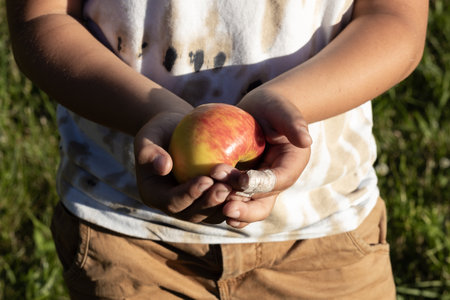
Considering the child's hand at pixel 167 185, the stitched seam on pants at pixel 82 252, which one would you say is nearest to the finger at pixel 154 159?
the child's hand at pixel 167 185

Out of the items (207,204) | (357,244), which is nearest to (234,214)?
(207,204)

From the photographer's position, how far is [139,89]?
1.06m

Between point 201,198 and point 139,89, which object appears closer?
point 201,198

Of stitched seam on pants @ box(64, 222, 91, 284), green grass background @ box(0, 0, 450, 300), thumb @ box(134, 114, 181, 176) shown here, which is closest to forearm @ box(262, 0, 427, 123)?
thumb @ box(134, 114, 181, 176)

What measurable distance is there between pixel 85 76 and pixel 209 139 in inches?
10.4

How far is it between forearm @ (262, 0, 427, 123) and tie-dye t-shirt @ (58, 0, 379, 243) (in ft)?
0.22

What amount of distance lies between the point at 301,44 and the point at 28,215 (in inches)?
54.4

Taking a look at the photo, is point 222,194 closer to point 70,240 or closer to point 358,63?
point 358,63

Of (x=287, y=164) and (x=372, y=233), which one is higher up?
(x=287, y=164)

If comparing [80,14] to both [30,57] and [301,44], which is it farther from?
[301,44]

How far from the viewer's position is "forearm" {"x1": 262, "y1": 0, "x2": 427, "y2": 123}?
107 cm

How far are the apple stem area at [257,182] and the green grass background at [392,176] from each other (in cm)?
124

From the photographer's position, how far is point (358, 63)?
110 cm

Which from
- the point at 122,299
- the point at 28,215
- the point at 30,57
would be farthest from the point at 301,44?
the point at 28,215
